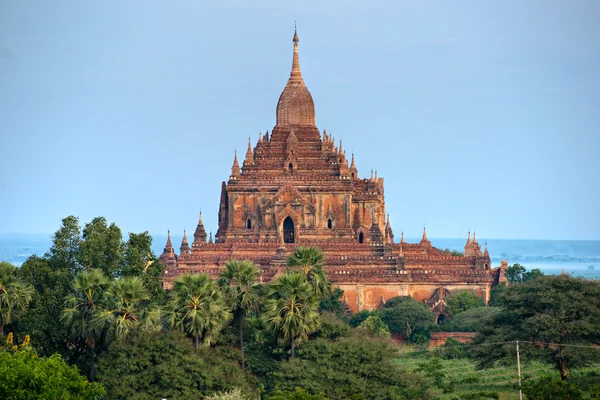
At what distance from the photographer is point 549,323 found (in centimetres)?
6831

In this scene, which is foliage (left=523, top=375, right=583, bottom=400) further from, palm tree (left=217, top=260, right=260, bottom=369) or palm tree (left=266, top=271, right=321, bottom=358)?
palm tree (left=217, top=260, right=260, bottom=369)

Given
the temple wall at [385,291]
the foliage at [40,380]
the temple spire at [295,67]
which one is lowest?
the foliage at [40,380]

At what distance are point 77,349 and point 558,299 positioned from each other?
757 inches

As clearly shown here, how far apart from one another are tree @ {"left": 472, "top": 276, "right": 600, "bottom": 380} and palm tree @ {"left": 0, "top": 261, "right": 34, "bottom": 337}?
59.4 ft

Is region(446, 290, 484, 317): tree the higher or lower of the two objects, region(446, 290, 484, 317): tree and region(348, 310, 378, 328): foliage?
the higher

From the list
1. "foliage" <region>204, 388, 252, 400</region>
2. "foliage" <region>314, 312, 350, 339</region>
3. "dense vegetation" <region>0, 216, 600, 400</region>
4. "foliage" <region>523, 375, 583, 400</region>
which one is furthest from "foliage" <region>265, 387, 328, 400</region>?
→ "foliage" <region>523, 375, 583, 400</region>

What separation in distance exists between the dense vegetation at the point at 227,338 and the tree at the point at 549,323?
0.06 m

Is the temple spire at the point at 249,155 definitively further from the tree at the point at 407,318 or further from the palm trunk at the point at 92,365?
the palm trunk at the point at 92,365

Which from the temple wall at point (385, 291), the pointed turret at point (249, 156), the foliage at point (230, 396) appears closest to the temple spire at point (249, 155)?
the pointed turret at point (249, 156)

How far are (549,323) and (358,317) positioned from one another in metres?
21.2

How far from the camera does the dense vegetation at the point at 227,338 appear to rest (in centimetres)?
5984

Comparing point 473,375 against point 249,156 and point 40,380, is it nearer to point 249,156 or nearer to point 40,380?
point 40,380

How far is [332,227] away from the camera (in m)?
102

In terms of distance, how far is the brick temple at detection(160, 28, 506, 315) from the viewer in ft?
312
